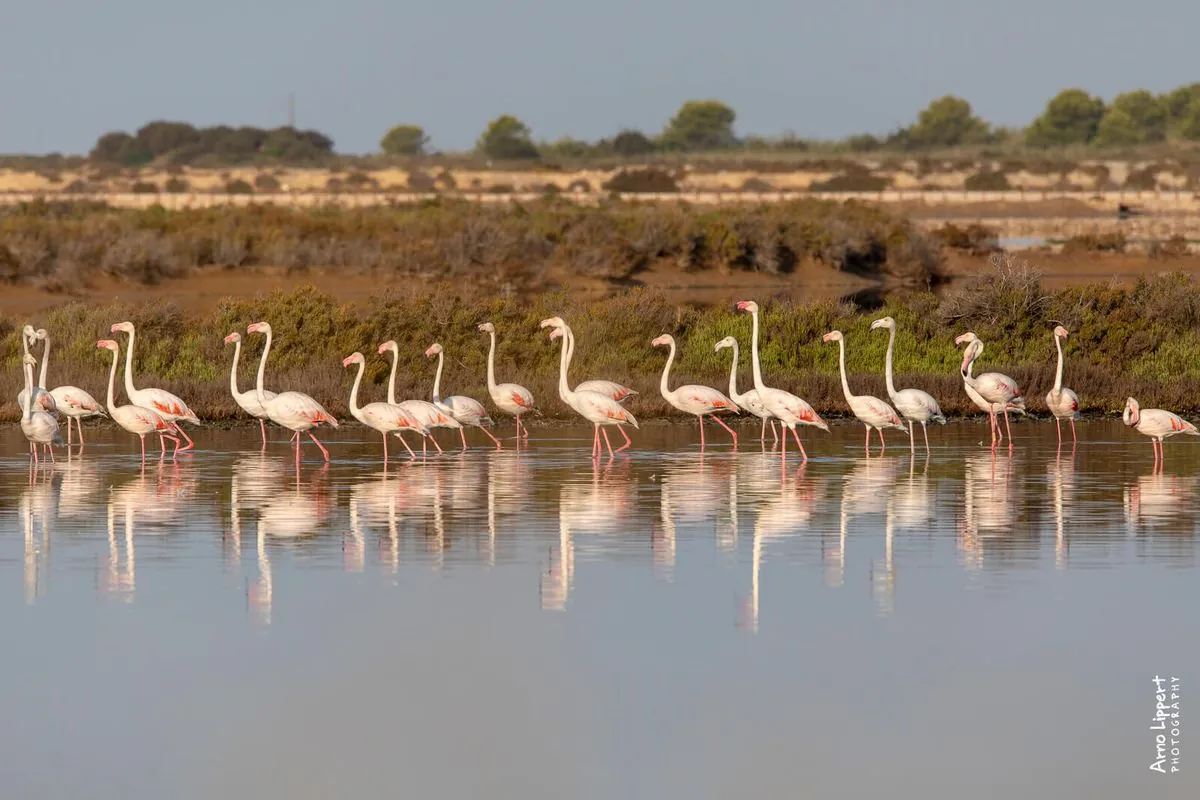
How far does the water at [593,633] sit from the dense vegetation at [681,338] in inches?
286

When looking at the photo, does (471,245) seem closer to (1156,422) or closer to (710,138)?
(1156,422)

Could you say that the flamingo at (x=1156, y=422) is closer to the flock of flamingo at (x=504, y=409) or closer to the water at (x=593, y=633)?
the flock of flamingo at (x=504, y=409)

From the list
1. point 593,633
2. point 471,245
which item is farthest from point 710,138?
point 593,633

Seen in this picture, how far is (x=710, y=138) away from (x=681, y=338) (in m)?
143

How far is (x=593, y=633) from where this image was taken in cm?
1183

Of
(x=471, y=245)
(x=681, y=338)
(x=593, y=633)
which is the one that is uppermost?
(x=471, y=245)

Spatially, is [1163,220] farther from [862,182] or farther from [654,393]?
[654,393]

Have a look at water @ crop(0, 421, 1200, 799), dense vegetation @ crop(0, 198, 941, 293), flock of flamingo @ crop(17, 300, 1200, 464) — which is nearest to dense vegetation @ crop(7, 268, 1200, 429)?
flock of flamingo @ crop(17, 300, 1200, 464)

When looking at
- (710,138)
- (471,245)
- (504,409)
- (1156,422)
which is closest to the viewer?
(1156,422)

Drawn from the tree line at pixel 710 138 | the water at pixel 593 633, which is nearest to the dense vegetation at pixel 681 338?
the water at pixel 593 633

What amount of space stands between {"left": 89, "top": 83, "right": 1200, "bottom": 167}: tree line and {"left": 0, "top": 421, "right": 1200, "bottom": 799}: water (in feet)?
407

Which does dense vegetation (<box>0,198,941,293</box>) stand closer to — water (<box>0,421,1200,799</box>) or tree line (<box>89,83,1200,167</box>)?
water (<box>0,421,1200,799</box>)

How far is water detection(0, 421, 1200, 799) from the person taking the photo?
30.8ft

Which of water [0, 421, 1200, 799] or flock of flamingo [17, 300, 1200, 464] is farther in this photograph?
flock of flamingo [17, 300, 1200, 464]
